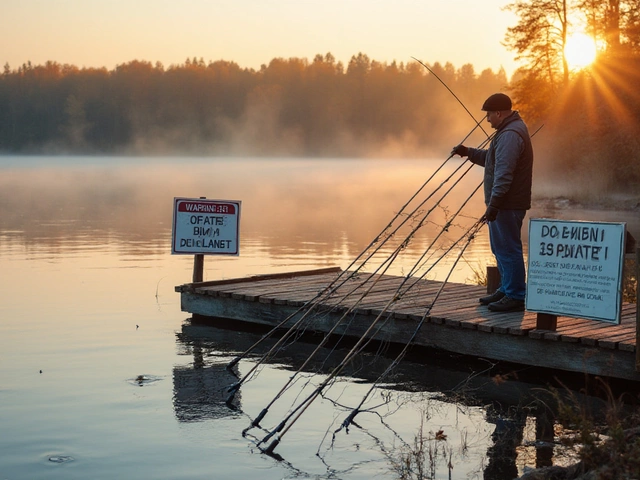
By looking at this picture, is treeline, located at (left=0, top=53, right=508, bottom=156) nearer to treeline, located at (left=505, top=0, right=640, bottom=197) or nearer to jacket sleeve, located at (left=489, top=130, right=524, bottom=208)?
treeline, located at (left=505, top=0, right=640, bottom=197)

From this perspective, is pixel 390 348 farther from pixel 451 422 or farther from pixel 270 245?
pixel 270 245

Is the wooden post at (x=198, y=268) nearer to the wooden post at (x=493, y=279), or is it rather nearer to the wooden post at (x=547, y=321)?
Result: the wooden post at (x=493, y=279)

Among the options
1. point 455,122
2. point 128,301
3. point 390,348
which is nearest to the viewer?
point 390,348

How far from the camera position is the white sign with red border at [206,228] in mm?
13773

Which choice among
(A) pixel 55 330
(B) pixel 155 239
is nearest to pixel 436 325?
(A) pixel 55 330

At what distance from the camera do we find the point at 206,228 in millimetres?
13867

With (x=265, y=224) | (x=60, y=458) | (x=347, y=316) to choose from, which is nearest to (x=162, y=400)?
(x=60, y=458)

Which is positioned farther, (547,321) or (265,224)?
(265,224)

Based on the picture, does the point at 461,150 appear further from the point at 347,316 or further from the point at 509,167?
the point at 347,316

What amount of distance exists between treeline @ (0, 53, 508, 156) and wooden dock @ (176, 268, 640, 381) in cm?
16179

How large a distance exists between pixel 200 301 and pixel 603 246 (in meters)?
5.69

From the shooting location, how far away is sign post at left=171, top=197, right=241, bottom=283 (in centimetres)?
1378

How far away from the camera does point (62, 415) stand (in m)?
9.02

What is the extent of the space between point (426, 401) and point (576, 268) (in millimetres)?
1813
